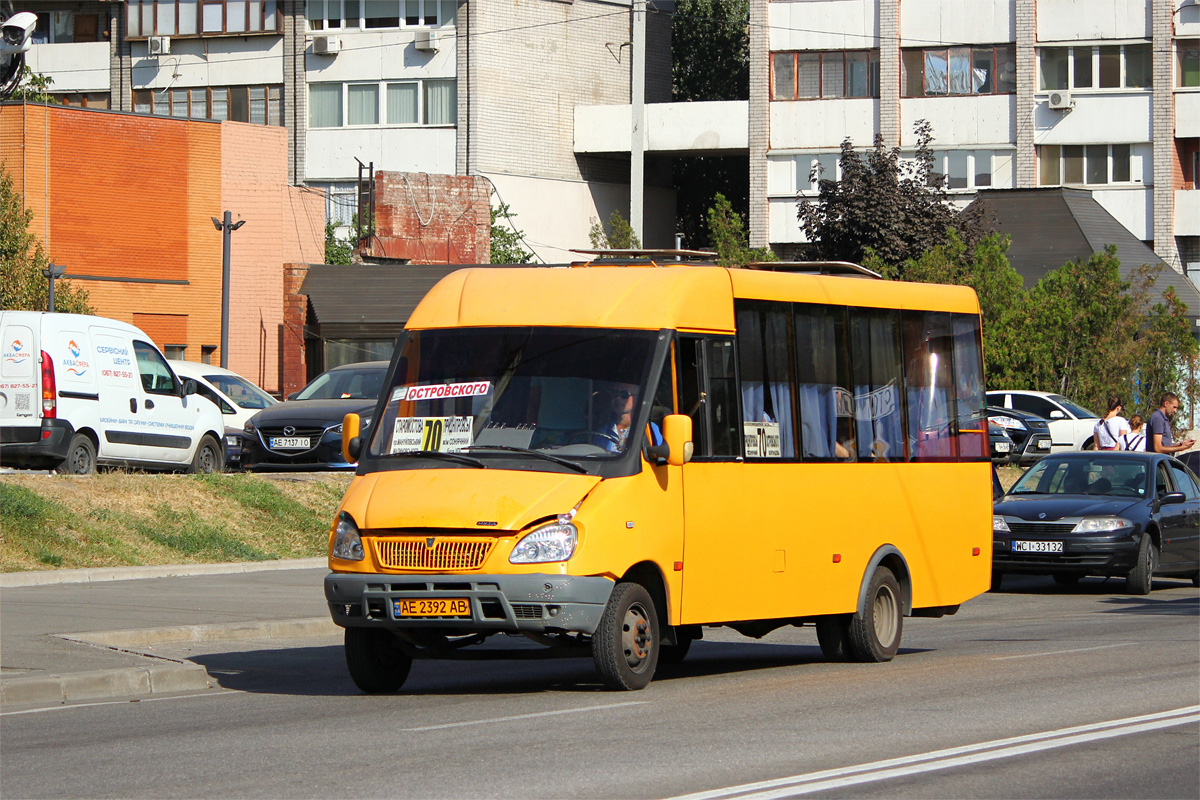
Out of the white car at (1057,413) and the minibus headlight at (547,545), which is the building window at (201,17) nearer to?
the white car at (1057,413)

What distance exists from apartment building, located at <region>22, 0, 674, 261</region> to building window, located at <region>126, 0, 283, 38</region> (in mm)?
51

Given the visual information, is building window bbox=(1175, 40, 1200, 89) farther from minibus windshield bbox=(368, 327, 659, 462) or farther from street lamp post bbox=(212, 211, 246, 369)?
minibus windshield bbox=(368, 327, 659, 462)

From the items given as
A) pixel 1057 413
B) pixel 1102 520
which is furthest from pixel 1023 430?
pixel 1102 520

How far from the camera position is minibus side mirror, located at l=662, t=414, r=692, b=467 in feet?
33.3

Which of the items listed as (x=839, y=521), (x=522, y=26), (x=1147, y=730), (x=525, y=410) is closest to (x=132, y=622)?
(x=525, y=410)

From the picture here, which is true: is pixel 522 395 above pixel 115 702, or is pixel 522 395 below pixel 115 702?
above

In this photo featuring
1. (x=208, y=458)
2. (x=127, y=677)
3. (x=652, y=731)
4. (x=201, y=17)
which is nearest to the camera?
(x=652, y=731)

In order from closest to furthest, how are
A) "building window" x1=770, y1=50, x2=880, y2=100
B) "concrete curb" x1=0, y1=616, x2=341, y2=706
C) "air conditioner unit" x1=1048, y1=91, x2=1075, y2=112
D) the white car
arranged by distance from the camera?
"concrete curb" x1=0, y1=616, x2=341, y2=706 → the white car → "air conditioner unit" x1=1048, y1=91, x2=1075, y2=112 → "building window" x1=770, y1=50, x2=880, y2=100

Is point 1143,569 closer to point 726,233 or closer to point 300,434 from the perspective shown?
point 300,434

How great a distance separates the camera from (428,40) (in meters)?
59.5

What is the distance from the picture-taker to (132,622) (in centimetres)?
1309

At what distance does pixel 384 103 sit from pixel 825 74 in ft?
50.1

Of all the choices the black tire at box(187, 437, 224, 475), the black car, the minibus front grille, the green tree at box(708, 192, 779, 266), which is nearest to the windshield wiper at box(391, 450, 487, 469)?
the minibus front grille

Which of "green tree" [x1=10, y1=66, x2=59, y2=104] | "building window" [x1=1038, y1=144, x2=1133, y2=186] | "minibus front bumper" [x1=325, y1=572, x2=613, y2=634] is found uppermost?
"green tree" [x1=10, y1=66, x2=59, y2=104]
